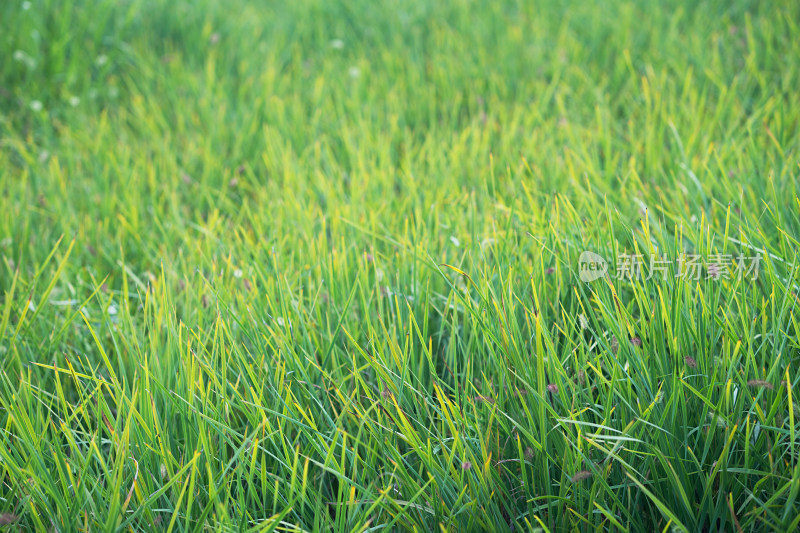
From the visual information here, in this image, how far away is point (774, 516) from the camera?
91 centimetres

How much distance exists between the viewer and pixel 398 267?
1.52 metres

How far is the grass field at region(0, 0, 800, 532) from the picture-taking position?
1.07m

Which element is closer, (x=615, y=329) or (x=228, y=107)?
(x=615, y=329)

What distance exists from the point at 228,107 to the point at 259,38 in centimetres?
98

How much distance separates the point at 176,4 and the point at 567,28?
2425 mm

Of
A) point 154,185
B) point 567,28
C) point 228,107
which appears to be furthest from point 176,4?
point 567,28

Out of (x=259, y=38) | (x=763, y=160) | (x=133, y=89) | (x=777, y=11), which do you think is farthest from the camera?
(x=259, y=38)

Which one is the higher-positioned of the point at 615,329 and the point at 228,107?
the point at 228,107

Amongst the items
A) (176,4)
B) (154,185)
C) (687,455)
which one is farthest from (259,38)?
(687,455)

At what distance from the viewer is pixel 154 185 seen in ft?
7.39

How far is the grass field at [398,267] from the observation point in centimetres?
107

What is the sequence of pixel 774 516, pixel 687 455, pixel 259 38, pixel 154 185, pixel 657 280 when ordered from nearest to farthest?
1. pixel 774 516
2. pixel 687 455
3. pixel 657 280
4. pixel 154 185
5. pixel 259 38

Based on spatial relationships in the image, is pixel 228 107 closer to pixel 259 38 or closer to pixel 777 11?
pixel 259 38

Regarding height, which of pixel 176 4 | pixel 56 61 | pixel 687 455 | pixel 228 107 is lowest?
pixel 687 455
